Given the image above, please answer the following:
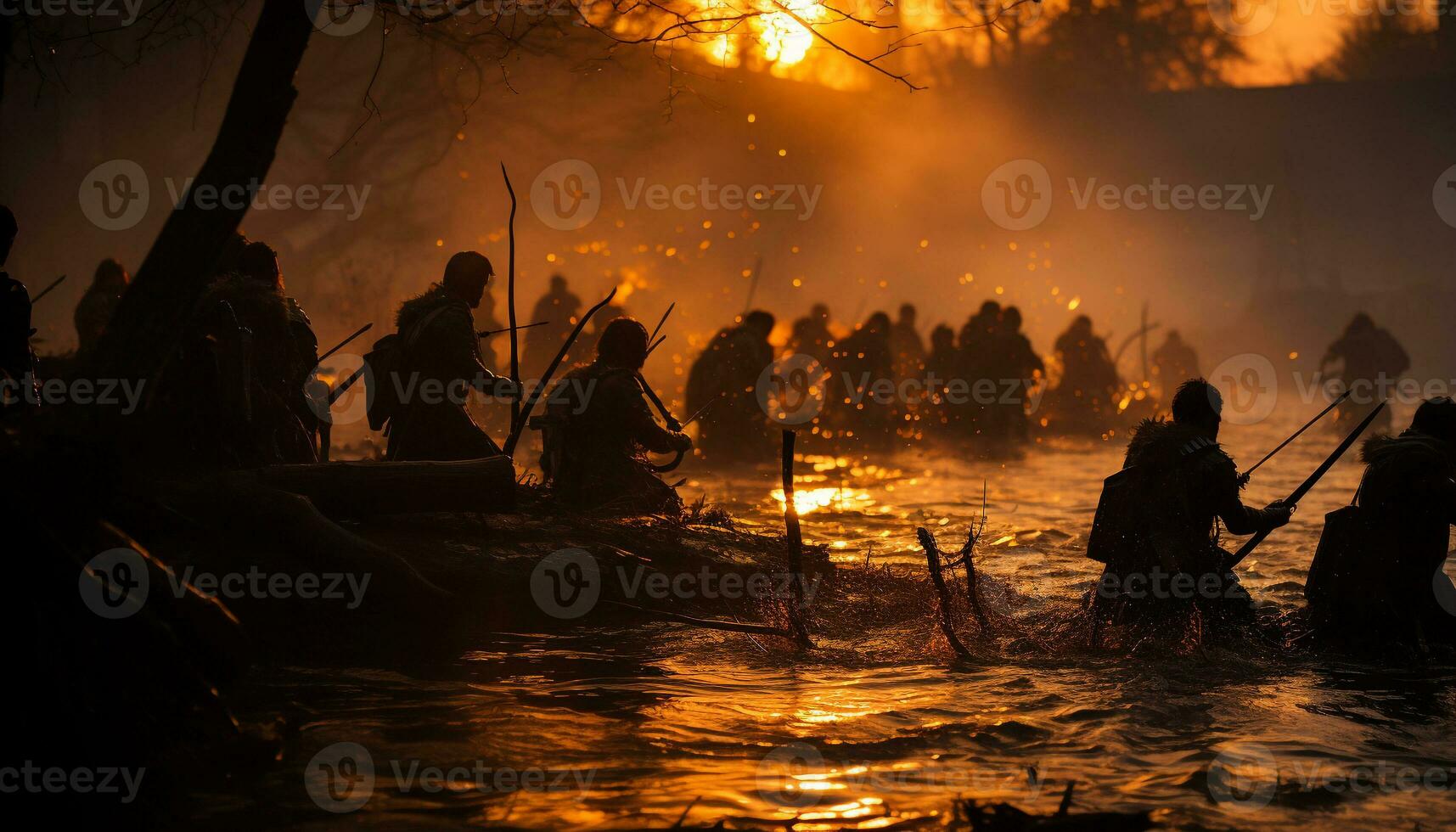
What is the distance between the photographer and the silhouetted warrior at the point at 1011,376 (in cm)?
2072

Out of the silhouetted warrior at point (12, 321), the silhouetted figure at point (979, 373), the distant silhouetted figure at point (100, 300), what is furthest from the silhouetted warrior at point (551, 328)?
the silhouetted warrior at point (12, 321)

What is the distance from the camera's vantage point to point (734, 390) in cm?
1655

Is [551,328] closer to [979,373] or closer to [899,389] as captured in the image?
[899,389]

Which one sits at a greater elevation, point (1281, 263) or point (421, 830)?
point (1281, 263)

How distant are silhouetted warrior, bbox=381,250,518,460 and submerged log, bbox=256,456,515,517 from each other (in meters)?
0.87

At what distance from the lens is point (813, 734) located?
Answer: 484 cm

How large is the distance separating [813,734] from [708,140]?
31.9 m

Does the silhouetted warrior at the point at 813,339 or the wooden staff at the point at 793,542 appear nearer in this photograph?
the wooden staff at the point at 793,542

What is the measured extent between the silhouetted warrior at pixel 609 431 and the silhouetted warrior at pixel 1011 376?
522 inches

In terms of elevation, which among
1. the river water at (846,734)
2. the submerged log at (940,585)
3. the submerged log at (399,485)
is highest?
the submerged log at (399,485)

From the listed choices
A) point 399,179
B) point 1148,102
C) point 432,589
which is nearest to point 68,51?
point 399,179

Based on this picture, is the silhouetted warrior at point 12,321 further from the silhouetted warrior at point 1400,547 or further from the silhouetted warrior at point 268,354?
the silhouetted warrior at point 1400,547

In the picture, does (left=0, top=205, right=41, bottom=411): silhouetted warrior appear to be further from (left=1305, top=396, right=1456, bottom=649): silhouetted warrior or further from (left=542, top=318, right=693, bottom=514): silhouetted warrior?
(left=1305, top=396, right=1456, bottom=649): silhouetted warrior

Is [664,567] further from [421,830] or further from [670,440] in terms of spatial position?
[421,830]
